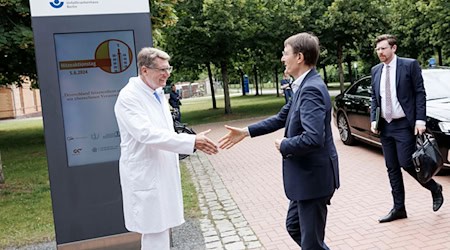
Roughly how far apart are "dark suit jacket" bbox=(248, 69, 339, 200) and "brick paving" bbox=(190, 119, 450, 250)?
1763 mm

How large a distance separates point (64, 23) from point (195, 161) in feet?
20.7

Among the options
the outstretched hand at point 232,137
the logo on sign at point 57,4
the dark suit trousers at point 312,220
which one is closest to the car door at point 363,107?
the outstretched hand at point 232,137

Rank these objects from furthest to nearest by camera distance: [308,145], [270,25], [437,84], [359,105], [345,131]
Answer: [270,25] < [345,131] < [359,105] < [437,84] < [308,145]

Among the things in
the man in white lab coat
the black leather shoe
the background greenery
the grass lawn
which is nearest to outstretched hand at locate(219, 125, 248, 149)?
the man in white lab coat

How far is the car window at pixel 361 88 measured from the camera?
9477 millimetres

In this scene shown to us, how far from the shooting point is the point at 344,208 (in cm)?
575

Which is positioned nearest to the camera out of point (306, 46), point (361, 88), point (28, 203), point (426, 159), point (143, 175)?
point (306, 46)

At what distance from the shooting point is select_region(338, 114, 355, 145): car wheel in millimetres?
10203

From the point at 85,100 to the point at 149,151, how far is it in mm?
1638

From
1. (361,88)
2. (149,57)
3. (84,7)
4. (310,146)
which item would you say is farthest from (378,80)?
(361,88)

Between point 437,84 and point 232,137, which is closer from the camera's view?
point 232,137

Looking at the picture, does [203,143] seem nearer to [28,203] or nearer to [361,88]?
[28,203]

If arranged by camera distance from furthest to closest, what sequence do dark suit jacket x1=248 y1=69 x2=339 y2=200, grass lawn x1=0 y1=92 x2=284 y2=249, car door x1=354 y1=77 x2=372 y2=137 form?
car door x1=354 y1=77 x2=372 y2=137, grass lawn x1=0 y1=92 x2=284 y2=249, dark suit jacket x1=248 y1=69 x2=339 y2=200

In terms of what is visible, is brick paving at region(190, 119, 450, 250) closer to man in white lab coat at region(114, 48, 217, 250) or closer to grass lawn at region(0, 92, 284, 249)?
grass lawn at region(0, 92, 284, 249)
